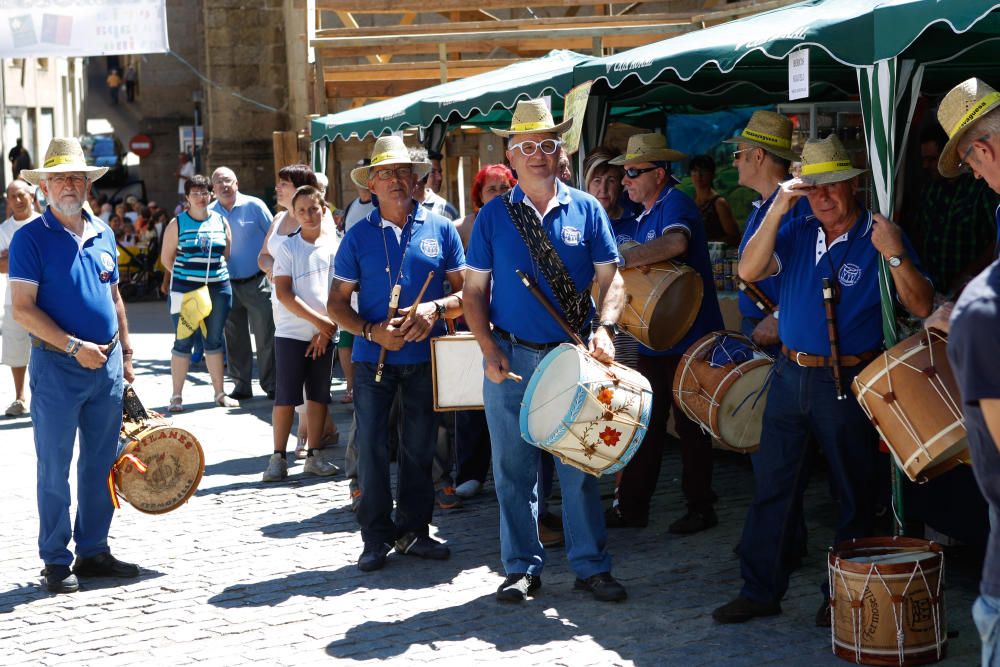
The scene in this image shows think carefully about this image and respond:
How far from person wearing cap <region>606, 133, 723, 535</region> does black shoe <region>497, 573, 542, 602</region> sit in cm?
127

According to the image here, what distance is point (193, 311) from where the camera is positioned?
11391 millimetres

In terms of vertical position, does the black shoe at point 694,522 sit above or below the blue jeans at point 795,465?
below

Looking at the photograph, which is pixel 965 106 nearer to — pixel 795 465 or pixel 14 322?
pixel 795 465

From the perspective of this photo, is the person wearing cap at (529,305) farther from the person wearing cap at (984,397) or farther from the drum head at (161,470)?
the person wearing cap at (984,397)

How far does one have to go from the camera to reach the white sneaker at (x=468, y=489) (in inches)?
314

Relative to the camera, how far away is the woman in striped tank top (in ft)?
37.7

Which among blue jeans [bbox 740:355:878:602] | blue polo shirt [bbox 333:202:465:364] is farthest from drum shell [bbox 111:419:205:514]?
blue jeans [bbox 740:355:878:602]

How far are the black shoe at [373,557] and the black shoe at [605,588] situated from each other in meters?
1.10

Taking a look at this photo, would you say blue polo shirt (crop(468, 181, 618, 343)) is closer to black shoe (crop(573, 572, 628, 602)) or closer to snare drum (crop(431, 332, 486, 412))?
snare drum (crop(431, 332, 486, 412))

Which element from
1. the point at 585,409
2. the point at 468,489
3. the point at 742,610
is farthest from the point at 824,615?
the point at 468,489

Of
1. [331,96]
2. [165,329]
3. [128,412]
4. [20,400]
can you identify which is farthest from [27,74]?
[128,412]

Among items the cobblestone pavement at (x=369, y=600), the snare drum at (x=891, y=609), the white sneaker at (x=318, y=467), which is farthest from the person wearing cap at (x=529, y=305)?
the white sneaker at (x=318, y=467)

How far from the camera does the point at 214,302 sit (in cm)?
1166

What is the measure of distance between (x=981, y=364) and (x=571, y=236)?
9.83ft
